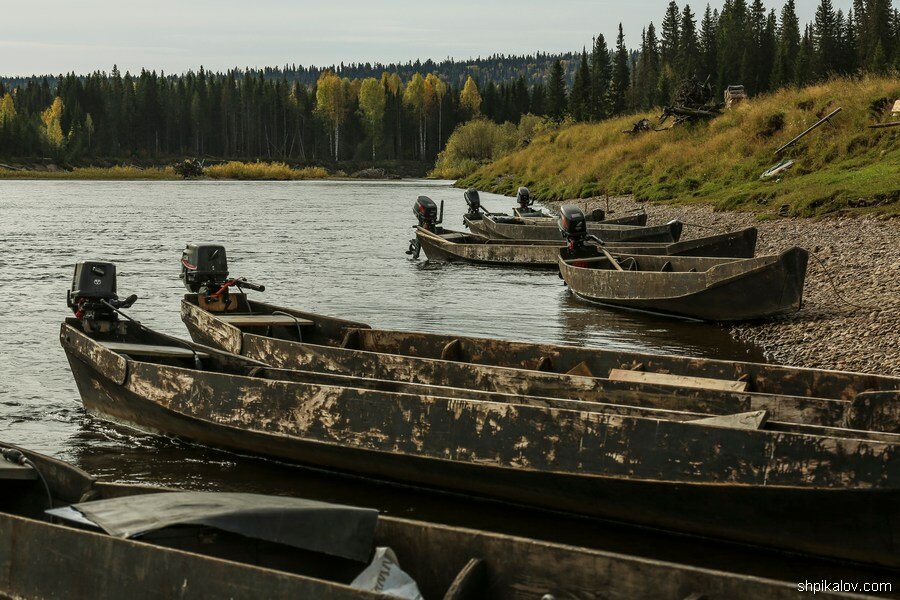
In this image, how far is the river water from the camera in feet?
30.0

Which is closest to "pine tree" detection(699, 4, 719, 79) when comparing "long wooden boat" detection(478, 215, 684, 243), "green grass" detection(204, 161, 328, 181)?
"green grass" detection(204, 161, 328, 181)

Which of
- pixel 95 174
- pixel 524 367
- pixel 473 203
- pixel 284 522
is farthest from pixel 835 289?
pixel 95 174

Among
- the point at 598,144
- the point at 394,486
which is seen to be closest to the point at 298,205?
the point at 598,144

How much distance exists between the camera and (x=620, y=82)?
103000 millimetres

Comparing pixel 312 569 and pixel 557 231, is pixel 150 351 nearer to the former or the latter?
pixel 312 569

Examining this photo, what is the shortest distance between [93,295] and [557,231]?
19.1 meters

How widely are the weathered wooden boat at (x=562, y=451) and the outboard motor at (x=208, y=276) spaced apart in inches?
118

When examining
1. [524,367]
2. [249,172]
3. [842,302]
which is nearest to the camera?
[524,367]

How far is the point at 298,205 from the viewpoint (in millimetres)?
64625

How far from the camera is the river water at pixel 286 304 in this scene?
9133mm

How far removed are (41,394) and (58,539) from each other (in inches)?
294

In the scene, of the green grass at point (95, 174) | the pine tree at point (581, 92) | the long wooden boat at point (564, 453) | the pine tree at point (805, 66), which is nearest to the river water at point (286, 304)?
the long wooden boat at point (564, 453)

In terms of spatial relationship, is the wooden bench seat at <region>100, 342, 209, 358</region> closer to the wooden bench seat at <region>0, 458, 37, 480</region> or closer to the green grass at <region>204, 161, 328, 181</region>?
the wooden bench seat at <region>0, 458, 37, 480</region>

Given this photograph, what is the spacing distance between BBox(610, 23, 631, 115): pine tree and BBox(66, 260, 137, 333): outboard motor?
82.8 metres
